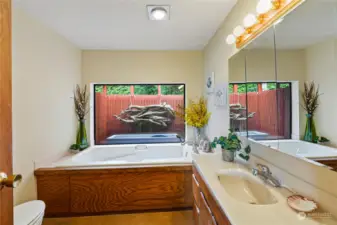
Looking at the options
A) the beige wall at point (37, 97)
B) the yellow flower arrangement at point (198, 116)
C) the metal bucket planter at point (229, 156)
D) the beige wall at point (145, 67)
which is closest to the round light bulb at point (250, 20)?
the metal bucket planter at point (229, 156)

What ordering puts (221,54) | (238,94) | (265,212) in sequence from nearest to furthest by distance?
(265,212), (238,94), (221,54)

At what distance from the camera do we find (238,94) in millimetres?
1977

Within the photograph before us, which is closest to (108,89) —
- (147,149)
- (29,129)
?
(147,149)

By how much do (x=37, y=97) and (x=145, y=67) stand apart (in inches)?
70.3

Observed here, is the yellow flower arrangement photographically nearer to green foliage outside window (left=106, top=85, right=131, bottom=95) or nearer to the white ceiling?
the white ceiling

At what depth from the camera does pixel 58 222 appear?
223 centimetres

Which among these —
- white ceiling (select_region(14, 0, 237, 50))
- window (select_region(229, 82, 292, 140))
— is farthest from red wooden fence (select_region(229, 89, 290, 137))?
white ceiling (select_region(14, 0, 237, 50))

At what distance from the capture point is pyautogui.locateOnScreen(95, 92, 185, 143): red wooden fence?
12.0 feet

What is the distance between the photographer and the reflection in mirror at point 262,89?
1.42 metres

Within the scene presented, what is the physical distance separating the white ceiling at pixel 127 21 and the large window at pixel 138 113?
85cm

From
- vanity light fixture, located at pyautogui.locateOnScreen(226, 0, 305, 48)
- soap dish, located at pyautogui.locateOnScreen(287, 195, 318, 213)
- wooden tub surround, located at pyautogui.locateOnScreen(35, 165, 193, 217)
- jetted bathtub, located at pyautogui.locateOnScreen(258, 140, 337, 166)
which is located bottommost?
wooden tub surround, located at pyautogui.locateOnScreen(35, 165, 193, 217)

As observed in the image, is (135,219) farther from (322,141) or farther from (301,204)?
(322,141)

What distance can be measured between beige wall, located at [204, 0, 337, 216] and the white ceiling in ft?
0.51

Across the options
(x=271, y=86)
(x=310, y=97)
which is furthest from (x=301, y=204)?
(x=271, y=86)
